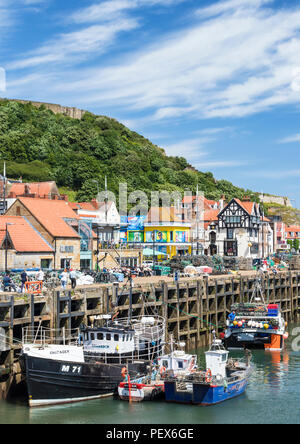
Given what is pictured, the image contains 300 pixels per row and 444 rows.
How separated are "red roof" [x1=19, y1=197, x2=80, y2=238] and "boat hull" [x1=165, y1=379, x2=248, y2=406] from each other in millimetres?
25254

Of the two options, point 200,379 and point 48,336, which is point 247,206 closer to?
point 48,336

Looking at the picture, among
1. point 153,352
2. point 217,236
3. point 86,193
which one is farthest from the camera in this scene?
point 86,193

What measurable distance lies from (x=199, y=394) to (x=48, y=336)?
9136mm

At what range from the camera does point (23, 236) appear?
163 feet

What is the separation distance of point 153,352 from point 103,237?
38.4m

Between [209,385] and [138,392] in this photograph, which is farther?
[138,392]

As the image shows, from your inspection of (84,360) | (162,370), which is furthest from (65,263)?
(162,370)

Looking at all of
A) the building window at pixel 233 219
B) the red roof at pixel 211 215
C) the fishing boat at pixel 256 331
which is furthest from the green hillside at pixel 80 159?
the fishing boat at pixel 256 331

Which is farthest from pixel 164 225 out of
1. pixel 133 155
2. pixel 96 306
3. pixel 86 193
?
pixel 133 155

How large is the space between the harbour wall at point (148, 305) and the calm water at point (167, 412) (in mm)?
3527

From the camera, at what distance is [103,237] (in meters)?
70.6

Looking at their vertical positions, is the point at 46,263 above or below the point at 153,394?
above

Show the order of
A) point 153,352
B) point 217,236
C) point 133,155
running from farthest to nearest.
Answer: point 133,155 → point 217,236 → point 153,352
